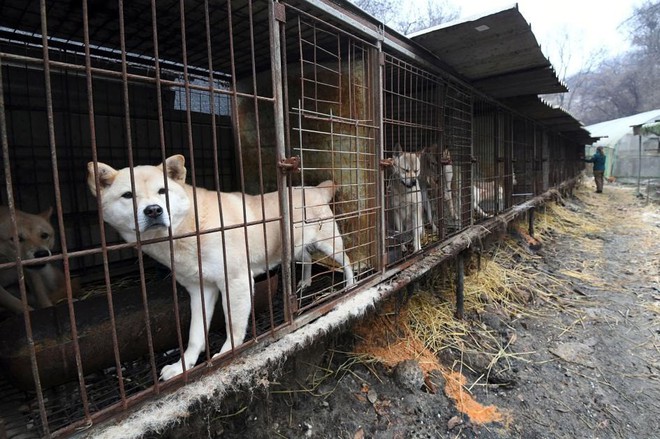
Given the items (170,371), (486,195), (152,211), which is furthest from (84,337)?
(486,195)

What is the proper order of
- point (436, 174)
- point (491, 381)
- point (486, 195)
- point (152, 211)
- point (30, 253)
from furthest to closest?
point (486, 195), point (436, 174), point (491, 381), point (30, 253), point (152, 211)

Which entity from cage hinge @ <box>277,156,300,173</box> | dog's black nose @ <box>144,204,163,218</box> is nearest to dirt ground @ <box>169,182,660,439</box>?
dog's black nose @ <box>144,204,163,218</box>

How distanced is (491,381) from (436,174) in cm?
260

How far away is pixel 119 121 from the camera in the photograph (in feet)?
15.4

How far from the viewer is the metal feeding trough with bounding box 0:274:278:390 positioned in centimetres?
201

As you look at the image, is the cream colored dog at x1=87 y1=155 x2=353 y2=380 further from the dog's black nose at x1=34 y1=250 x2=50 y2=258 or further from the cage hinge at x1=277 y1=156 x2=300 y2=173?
the dog's black nose at x1=34 y1=250 x2=50 y2=258

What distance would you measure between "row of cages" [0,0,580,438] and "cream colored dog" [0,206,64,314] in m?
0.01

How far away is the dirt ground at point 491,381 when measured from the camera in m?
2.88

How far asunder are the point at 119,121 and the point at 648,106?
46.0 metres

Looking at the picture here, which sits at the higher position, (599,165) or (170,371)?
(599,165)

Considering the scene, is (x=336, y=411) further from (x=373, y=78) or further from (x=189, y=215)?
(x=373, y=78)

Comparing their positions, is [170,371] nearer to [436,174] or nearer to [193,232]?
[193,232]

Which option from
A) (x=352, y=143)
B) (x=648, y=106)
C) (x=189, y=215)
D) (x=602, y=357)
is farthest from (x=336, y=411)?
(x=648, y=106)

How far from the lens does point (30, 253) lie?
303cm
